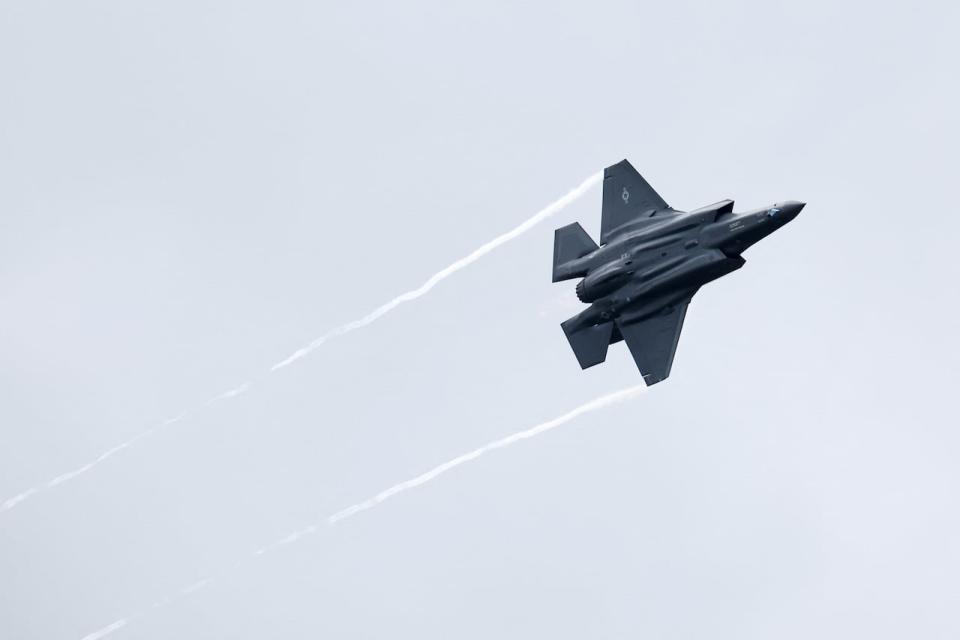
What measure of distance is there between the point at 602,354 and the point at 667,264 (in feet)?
20.8

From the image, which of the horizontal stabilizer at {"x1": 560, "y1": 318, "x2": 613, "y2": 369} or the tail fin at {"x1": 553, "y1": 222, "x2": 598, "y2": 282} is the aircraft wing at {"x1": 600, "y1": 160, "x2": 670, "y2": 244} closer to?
the tail fin at {"x1": 553, "y1": 222, "x2": 598, "y2": 282}

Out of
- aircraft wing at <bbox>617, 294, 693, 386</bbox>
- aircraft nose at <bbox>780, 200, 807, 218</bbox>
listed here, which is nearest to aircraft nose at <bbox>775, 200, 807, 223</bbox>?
aircraft nose at <bbox>780, 200, 807, 218</bbox>

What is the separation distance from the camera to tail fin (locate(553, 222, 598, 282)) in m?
88.6

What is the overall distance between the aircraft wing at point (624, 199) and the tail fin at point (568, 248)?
37.3 inches

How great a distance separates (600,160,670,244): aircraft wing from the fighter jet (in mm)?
54

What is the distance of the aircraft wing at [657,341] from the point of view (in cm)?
8525

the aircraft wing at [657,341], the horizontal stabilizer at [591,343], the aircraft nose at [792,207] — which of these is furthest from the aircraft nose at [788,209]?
the horizontal stabilizer at [591,343]

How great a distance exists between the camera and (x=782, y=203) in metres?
82.8

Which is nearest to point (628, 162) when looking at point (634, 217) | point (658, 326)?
point (634, 217)

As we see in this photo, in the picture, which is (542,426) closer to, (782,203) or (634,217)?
(634,217)

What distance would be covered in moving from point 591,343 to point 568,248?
5560 mm

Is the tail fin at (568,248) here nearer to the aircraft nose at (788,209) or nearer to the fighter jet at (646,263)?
the fighter jet at (646,263)

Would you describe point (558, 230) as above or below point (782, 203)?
above

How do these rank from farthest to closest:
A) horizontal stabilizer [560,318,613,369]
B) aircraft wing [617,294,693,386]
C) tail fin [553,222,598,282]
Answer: tail fin [553,222,598,282] < horizontal stabilizer [560,318,613,369] < aircraft wing [617,294,693,386]
